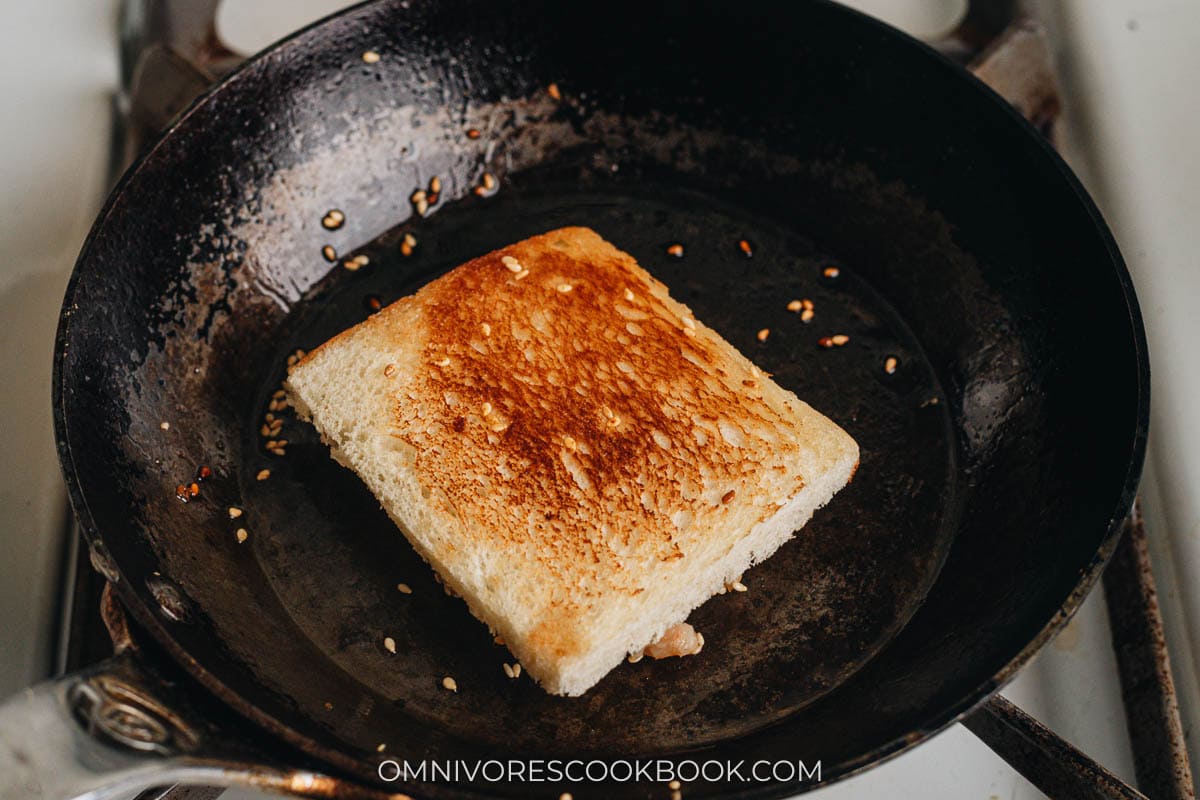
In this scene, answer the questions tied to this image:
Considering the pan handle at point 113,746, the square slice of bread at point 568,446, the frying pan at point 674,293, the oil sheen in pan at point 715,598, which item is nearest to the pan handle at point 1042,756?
the frying pan at point 674,293

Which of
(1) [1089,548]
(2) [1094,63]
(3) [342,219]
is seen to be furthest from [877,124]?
(3) [342,219]

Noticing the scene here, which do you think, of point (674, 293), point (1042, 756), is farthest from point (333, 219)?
point (1042, 756)

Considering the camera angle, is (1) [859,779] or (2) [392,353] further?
(2) [392,353]

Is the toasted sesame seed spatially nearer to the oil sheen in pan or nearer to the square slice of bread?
the oil sheen in pan

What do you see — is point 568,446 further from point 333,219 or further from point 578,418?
point 333,219

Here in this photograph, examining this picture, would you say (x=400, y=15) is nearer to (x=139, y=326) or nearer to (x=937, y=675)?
(x=139, y=326)

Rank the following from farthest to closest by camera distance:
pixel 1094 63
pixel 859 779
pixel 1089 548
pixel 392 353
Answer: pixel 1094 63 < pixel 392 353 < pixel 859 779 < pixel 1089 548

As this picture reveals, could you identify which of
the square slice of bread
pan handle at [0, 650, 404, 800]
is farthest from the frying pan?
the square slice of bread
